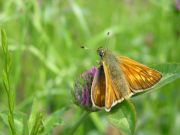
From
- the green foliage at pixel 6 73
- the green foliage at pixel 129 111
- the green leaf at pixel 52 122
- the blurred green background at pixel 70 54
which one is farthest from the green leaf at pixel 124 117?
the blurred green background at pixel 70 54

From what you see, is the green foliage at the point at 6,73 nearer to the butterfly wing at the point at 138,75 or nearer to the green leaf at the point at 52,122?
the green leaf at the point at 52,122

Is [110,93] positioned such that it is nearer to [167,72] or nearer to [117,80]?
[117,80]

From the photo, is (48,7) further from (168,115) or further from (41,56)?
(168,115)

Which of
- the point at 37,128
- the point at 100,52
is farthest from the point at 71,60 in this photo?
the point at 37,128

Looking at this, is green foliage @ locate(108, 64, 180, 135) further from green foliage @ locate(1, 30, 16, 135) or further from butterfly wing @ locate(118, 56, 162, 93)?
green foliage @ locate(1, 30, 16, 135)

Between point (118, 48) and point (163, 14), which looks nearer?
point (163, 14)

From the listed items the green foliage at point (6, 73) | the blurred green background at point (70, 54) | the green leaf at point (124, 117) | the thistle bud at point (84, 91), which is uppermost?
the green foliage at point (6, 73)
